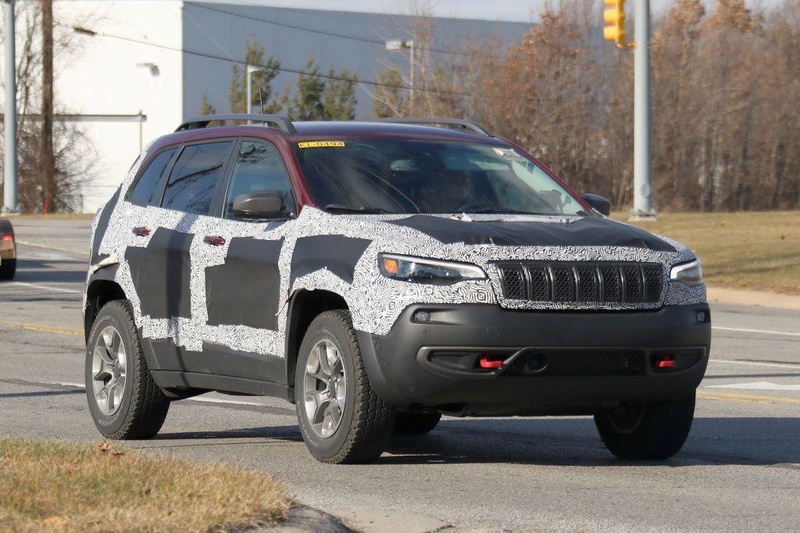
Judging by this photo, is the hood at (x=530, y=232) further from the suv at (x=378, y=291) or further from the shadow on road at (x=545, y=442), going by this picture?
the shadow on road at (x=545, y=442)

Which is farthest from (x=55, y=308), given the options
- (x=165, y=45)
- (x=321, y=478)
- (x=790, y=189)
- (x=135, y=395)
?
(x=165, y=45)

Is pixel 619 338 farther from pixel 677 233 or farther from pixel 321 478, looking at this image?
pixel 677 233

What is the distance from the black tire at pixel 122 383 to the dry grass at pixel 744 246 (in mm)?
15094

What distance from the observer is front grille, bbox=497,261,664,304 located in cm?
754

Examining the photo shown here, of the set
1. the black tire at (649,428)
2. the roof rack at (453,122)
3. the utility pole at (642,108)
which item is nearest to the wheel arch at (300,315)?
the black tire at (649,428)

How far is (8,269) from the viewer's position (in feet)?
81.3

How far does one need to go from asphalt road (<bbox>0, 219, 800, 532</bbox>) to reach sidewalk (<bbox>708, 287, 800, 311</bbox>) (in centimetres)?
749

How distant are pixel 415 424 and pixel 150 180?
235 centimetres

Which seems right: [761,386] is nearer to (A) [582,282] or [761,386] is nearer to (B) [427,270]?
(A) [582,282]

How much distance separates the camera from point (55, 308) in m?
20.4

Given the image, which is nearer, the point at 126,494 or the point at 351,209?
the point at 126,494

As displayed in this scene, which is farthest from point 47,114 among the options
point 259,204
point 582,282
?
point 582,282

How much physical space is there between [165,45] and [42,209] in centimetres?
1455

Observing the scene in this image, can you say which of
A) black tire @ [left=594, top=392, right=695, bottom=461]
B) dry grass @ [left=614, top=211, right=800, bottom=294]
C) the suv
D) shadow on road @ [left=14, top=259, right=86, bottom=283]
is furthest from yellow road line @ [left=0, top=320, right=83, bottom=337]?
dry grass @ [left=614, top=211, right=800, bottom=294]
